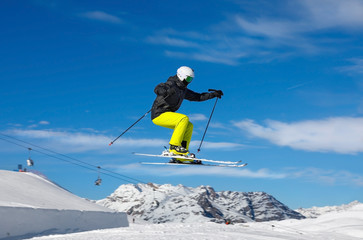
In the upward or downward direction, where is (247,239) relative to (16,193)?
downward

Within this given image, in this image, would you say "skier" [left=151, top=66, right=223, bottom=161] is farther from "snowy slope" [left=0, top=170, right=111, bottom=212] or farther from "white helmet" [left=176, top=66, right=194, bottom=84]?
"snowy slope" [left=0, top=170, right=111, bottom=212]

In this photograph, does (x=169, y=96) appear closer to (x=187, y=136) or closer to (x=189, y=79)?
(x=189, y=79)

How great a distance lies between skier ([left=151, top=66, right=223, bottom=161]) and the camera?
43.1 feet

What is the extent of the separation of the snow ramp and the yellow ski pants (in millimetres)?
5729

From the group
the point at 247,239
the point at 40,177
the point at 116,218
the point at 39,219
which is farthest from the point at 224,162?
the point at 40,177

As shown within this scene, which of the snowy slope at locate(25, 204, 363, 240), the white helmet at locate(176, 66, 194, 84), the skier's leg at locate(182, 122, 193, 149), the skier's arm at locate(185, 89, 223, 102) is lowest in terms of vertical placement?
the snowy slope at locate(25, 204, 363, 240)

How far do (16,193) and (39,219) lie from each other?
408cm

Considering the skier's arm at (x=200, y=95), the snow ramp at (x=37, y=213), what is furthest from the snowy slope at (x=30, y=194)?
the skier's arm at (x=200, y=95)

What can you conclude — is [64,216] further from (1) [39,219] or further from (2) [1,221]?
(2) [1,221]

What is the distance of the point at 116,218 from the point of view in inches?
864

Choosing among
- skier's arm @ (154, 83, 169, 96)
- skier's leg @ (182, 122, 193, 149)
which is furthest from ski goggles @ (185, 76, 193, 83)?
skier's leg @ (182, 122, 193, 149)

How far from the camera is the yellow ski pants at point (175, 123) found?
43.4ft

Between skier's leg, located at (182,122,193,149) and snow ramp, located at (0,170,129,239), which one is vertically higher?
skier's leg, located at (182,122,193,149)

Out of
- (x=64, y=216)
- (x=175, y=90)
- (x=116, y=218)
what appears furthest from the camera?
(x=116, y=218)
